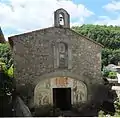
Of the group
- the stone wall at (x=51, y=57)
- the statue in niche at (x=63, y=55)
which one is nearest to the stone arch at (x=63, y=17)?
the stone wall at (x=51, y=57)

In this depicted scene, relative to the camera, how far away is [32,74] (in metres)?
18.3

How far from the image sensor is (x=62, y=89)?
21.0 metres

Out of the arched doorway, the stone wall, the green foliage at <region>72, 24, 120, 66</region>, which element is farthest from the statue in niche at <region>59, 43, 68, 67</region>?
the green foliage at <region>72, 24, 120, 66</region>

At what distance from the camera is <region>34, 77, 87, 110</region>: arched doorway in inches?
731

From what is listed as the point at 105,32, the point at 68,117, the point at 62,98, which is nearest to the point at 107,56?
the point at 105,32

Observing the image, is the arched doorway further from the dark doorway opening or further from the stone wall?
the stone wall

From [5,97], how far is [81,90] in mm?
5594

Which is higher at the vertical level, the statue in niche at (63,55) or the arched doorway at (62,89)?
the statue in niche at (63,55)

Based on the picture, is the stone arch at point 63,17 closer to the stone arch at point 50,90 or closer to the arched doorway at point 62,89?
the stone arch at point 50,90

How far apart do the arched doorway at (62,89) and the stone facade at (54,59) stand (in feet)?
0.31

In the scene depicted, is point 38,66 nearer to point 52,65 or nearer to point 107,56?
point 52,65

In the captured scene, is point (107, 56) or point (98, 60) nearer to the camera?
point (98, 60)

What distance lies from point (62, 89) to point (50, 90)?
2.26m

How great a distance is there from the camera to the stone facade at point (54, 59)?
1802cm
